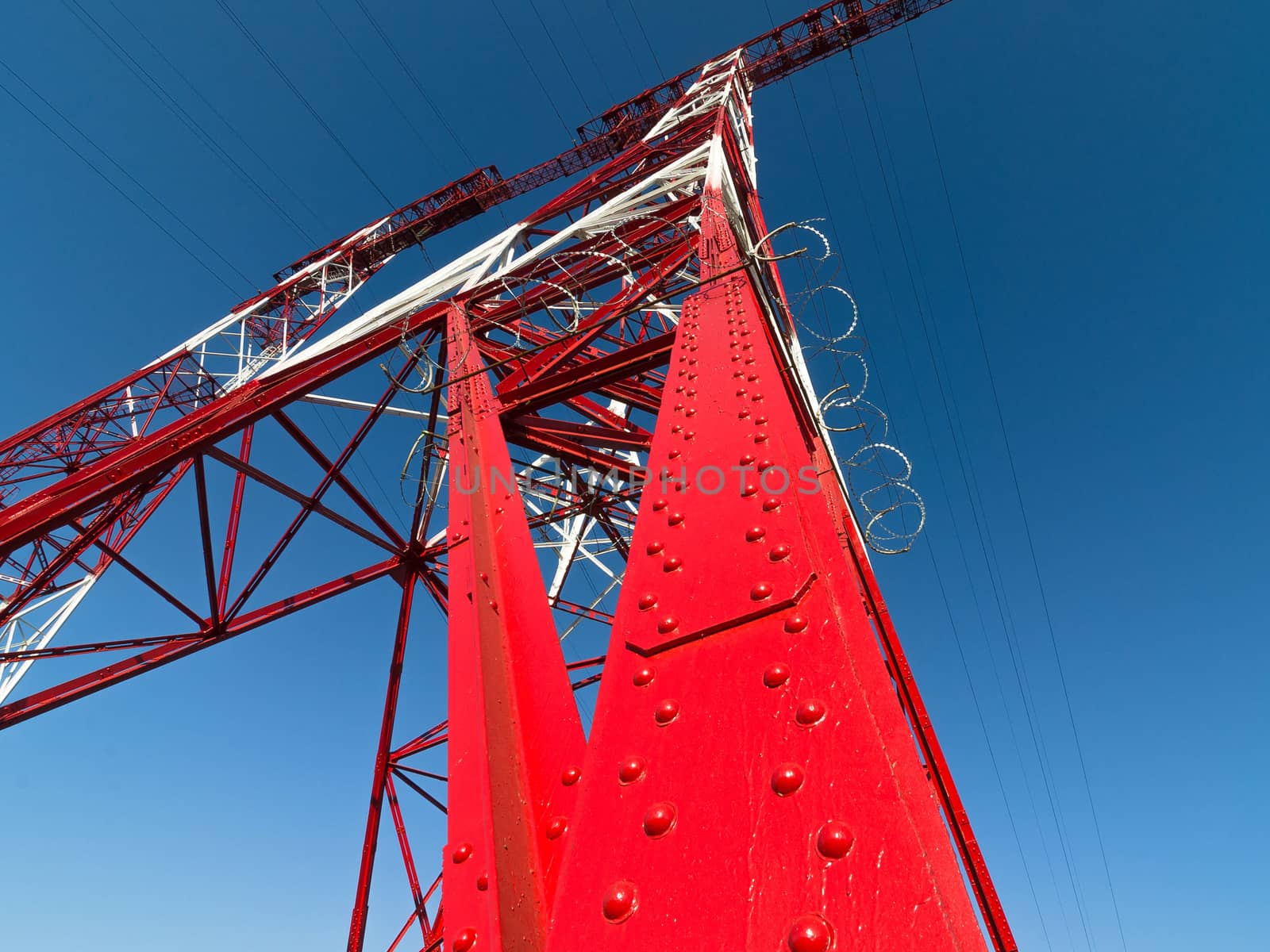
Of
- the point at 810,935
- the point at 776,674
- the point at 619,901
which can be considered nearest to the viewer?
the point at 810,935

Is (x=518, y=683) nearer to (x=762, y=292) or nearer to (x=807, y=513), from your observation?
(x=807, y=513)

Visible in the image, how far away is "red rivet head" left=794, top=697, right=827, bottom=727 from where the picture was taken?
1.08 meters

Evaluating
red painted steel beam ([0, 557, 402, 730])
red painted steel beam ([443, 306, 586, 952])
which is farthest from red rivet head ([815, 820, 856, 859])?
red painted steel beam ([0, 557, 402, 730])

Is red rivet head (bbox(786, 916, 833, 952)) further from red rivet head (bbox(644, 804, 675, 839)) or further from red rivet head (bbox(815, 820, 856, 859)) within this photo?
red rivet head (bbox(644, 804, 675, 839))

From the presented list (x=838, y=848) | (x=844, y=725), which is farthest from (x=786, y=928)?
(x=844, y=725)

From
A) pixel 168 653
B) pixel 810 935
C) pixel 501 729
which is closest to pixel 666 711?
pixel 810 935

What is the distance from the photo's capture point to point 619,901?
39.6 inches

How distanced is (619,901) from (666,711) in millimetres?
331

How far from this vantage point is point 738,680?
1.22 meters

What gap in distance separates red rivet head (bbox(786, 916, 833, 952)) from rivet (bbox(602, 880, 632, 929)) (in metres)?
0.26

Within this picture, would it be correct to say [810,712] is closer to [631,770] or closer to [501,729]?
[631,770]

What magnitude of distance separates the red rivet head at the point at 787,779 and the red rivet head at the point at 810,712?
0.08 meters

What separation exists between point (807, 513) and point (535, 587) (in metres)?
1.31

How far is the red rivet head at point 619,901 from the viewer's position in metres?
0.99
